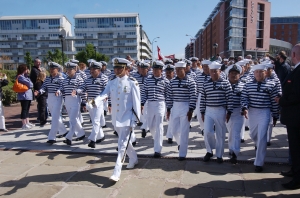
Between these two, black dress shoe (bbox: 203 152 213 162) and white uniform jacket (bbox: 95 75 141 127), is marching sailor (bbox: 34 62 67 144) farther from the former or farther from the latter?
black dress shoe (bbox: 203 152 213 162)

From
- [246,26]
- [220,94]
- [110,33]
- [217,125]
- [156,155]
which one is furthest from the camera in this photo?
[110,33]

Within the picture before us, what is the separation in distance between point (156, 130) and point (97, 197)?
7.74 ft

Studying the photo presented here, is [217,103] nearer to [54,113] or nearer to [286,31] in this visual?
[54,113]

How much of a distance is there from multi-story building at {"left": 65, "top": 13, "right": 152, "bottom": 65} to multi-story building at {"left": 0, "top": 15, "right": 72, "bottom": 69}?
6.64m

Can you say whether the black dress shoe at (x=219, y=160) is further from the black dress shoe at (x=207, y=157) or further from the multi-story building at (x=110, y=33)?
the multi-story building at (x=110, y=33)

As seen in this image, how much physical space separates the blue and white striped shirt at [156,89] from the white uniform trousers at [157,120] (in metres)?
0.13

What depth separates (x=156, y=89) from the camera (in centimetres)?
645

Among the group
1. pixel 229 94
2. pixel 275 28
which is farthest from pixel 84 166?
pixel 275 28

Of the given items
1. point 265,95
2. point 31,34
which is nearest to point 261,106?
point 265,95

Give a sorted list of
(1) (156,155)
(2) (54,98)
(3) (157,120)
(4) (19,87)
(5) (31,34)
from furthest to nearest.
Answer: (5) (31,34) → (4) (19,87) → (2) (54,98) → (3) (157,120) → (1) (156,155)

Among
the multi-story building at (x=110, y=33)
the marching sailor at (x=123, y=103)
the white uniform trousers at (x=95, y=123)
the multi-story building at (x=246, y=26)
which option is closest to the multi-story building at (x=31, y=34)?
the multi-story building at (x=110, y=33)

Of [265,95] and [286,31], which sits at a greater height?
[286,31]

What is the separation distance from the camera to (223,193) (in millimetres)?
4270

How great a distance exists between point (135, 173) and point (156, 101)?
1932 millimetres
